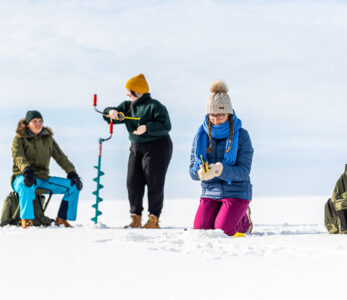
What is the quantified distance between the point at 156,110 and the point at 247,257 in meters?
3.87

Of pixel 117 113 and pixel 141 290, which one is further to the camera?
pixel 117 113

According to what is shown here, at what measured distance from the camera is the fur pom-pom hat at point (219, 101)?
6062 mm

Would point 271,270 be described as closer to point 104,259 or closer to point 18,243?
point 104,259

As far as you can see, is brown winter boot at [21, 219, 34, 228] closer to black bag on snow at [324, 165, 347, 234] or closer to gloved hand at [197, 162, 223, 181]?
gloved hand at [197, 162, 223, 181]

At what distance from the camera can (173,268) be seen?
380cm

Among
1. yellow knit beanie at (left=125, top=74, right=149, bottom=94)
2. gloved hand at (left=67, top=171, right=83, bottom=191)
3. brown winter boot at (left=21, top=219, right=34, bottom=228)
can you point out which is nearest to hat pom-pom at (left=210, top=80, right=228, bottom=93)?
yellow knit beanie at (left=125, top=74, right=149, bottom=94)

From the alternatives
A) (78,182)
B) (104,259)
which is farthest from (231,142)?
(78,182)

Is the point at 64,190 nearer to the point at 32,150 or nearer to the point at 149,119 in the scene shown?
the point at 32,150

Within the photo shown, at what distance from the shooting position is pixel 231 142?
609cm

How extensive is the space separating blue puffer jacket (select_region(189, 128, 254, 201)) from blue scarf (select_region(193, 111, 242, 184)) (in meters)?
0.08

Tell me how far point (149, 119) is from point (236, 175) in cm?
220

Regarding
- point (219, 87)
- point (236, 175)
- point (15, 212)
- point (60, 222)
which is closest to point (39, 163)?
point (15, 212)

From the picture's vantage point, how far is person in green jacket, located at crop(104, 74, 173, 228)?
7.73 m

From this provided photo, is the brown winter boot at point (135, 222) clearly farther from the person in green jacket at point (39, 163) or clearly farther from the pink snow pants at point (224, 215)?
the pink snow pants at point (224, 215)
